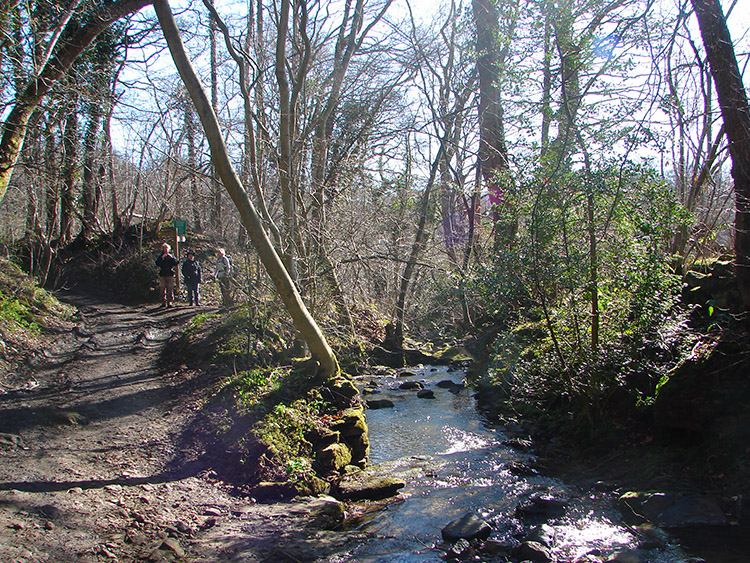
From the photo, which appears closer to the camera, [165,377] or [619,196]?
[619,196]

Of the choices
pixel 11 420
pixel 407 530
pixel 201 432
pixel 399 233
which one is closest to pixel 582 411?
pixel 407 530

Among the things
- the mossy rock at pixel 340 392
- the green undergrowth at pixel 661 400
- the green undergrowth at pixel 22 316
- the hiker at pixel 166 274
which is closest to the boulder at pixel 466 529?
the green undergrowth at pixel 661 400

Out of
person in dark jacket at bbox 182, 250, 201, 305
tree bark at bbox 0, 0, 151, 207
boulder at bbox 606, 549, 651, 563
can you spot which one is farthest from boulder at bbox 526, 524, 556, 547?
person in dark jacket at bbox 182, 250, 201, 305

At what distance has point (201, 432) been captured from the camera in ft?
24.6

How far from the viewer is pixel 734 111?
6691mm

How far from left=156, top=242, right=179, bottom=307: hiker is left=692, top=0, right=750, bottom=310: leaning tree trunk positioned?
13.9 meters

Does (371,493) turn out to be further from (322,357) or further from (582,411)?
(582,411)

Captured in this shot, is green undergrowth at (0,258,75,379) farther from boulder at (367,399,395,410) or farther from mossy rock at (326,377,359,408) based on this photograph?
boulder at (367,399,395,410)

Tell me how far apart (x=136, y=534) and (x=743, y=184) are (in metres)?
7.82

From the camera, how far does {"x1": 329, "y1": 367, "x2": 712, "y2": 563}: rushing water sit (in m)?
5.45

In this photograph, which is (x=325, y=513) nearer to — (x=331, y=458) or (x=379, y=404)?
(x=331, y=458)

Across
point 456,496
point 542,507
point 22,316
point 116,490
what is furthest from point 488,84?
point 116,490

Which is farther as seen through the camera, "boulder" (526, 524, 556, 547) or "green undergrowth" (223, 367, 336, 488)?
"green undergrowth" (223, 367, 336, 488)

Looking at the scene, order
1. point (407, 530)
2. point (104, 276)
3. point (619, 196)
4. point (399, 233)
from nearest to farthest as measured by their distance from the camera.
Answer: point (407, 530) → point (619, 196) → point (399, 233) → point (104, 276)
